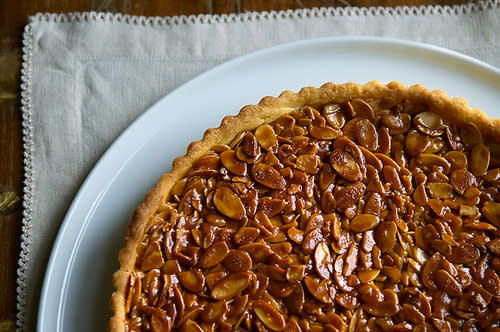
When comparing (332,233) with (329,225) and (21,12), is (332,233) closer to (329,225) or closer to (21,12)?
(329,225)

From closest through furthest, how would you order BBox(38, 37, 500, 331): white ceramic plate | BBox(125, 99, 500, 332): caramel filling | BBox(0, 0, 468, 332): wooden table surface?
BBox(125, 99, 500, 332): caramel filling, BBox(38, 37, 500, 331): white ceramic plate, BBox(0, 0, 468, 332): wooden table surface

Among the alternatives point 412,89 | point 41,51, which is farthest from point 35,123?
point 412,89

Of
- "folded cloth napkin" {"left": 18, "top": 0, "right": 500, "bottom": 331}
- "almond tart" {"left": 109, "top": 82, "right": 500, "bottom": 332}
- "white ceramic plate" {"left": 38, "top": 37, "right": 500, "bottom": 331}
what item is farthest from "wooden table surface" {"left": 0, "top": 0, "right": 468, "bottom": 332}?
"almond tart" {"left": 109, "top": 82, "right": 500, "bottom": 332}

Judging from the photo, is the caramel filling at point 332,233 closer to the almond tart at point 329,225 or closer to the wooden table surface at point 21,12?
the almond tart at point 329,225

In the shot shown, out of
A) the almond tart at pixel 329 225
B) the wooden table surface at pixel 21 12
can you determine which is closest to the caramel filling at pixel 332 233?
the almond tart at pixel 329 225

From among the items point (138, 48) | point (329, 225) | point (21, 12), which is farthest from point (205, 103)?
point (21, 12)

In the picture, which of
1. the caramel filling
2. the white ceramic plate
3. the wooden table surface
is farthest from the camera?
the wooden table surface

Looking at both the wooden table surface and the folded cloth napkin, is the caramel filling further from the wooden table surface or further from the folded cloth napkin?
the wooden table surface

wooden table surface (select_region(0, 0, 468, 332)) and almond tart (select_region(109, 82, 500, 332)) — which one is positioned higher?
wooden table surface (select_region(0, 0, 468, 332))
